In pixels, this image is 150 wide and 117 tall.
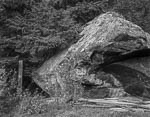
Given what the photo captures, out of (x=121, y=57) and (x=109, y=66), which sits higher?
(x=121, y=57)

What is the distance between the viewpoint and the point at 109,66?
22.6 ft

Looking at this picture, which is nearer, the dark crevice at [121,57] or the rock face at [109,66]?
the rock face at [109,66]

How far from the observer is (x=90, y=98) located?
6.46 metres

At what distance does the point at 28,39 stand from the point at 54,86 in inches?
89.6

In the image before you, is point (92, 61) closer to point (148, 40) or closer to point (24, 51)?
point (148, 40)

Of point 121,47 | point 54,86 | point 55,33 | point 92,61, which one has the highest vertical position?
point 55,33

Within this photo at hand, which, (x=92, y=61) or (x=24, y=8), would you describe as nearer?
(x=92, y=61)

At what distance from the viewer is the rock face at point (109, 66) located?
21.3 feet

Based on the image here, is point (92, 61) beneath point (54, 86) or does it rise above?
above

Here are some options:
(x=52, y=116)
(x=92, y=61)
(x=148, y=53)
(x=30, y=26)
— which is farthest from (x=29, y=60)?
(x=148, y=53)

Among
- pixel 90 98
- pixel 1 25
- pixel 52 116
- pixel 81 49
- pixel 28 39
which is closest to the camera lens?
pixel 52 116

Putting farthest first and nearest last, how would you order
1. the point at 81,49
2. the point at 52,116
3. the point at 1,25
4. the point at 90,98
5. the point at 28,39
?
the point at 1,25 < the point at 28,39 < the point at 81,49 < the point at 90,98 < the point at 52,116

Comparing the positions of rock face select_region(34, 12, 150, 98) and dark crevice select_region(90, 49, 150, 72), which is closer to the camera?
rock face select_region(34, 12, 150, 98)

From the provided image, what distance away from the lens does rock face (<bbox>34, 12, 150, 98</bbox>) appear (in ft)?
21.3
